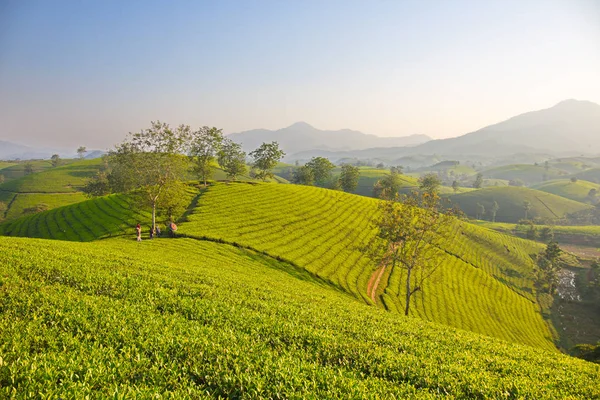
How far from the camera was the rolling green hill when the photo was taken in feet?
163

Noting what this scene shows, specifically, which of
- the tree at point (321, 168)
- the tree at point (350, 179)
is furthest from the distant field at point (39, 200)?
the tree at point (350, 179)

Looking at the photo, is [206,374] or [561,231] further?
[561,231]

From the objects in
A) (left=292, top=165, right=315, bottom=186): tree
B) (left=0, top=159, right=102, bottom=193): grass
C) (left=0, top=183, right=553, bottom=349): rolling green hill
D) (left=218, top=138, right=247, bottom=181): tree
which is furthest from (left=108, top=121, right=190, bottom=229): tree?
(left=0, top=159, right=102, bottom=193): grass

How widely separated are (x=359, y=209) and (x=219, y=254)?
53.1 m

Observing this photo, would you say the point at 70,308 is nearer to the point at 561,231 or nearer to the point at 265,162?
the point at 265,162

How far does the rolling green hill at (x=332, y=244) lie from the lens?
163 feet

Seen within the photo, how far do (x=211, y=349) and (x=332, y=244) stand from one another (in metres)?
50.6

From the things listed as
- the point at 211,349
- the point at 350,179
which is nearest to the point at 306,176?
the point at 350,179

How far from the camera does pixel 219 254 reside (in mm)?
42688

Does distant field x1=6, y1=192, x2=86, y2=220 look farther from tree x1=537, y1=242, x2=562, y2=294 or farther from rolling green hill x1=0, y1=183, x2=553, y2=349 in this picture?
tree x1=537, y1=242, x2=562, y2=294

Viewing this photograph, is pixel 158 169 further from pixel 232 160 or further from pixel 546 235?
pixel 546 235

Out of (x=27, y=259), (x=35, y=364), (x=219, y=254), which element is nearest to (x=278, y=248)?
(x=219, y=254)

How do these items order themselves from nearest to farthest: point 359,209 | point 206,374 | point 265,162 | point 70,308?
point 206,374 → point 70,308 → point 359,209 → point 265,162

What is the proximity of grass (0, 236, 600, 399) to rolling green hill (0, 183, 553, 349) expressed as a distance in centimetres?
2907
